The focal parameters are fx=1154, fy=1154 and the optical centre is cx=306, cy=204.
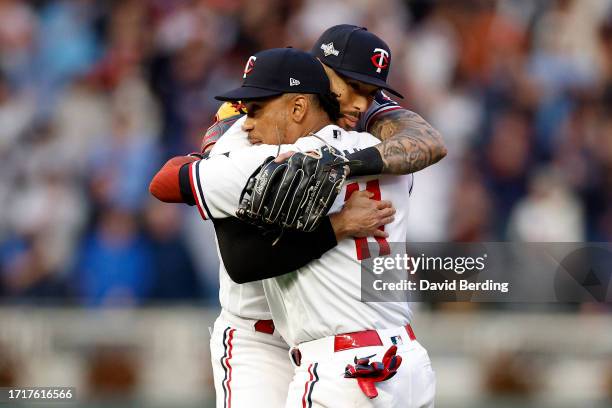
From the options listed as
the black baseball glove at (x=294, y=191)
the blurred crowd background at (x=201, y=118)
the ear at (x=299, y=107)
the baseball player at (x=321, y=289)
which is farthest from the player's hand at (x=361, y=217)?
the blurred crowd background at (x=201, y=118)

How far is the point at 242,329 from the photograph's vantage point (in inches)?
179

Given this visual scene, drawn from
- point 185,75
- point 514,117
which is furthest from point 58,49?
point 514,117

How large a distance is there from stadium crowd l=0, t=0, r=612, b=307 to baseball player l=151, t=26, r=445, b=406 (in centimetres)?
377

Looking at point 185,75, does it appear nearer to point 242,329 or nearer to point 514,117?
point 514,117

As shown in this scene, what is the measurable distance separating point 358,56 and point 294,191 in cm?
96

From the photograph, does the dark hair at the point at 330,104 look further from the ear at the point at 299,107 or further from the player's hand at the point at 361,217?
the player's hand at the point at 361,217

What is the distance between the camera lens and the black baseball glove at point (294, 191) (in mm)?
3609

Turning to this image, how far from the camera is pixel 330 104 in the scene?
406 centimetres

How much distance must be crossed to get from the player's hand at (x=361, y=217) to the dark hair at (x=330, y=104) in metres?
0.34

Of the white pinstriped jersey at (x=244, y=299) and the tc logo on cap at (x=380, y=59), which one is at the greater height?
the tc logo on cap at (x=380, y=59)

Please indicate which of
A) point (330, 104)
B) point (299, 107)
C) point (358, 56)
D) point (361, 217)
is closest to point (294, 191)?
point (361, 217)

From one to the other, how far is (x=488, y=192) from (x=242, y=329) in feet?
14.1

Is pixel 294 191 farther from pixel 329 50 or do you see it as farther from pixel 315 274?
pixel 329 50

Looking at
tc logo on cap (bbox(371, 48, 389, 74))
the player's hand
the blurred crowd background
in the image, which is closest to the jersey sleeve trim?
the player's hand
